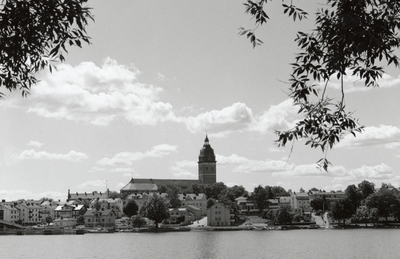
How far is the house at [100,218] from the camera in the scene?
13025 cm

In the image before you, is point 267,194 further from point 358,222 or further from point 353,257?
point 353,257

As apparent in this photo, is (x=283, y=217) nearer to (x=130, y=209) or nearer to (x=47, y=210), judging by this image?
(x=130, y=209)

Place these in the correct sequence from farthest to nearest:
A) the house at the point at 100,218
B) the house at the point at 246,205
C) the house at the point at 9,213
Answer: the house at the point at 246,205, the house at the point at 9,213, the house at the point at 100,218

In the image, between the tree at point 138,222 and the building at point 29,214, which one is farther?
the building at point 29,214

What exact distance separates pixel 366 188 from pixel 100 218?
250ft

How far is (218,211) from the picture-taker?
12219cm

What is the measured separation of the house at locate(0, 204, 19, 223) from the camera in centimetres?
14438

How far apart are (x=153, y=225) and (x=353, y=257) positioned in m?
80.1

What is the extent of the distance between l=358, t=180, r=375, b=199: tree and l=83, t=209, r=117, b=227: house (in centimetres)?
7077

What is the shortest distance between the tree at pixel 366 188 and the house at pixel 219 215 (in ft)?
140

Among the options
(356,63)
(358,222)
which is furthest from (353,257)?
(358,222)

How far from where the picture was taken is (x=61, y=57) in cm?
812

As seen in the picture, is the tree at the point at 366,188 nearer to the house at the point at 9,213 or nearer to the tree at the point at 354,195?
the tree at the point at 354,195

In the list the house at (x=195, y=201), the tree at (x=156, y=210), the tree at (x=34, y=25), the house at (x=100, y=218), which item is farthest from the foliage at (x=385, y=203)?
the tree at (x=34, y=25)
